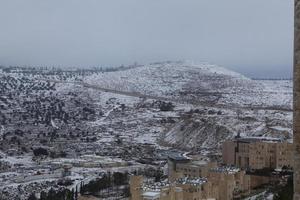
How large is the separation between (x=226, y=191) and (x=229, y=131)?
29.5 meters

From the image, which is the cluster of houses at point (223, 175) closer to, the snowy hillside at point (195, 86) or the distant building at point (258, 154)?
the distant building at point (258, 154)

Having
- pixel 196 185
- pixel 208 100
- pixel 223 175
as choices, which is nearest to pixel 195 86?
pixel 208 100

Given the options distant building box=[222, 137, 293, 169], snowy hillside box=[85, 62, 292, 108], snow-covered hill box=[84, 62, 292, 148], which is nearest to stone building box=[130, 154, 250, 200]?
distant building box=[222, 137, 293, 169]

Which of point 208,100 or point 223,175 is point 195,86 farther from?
point 223,175

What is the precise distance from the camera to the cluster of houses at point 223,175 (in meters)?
27.5

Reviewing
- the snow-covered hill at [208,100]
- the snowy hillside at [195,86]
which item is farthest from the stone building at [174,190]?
the snowy hillside at [195,86]

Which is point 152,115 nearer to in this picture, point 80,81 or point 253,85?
point 253,85

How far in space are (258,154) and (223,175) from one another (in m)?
7.78

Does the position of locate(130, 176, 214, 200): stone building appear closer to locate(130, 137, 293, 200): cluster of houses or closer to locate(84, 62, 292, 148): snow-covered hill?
locate(130, 137, 293, 200): cluster of houses

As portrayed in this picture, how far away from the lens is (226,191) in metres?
30.4

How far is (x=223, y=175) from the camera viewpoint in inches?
1209

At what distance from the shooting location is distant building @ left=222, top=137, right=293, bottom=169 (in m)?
36.5

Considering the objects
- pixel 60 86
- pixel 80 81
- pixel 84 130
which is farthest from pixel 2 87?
pixel 84 130

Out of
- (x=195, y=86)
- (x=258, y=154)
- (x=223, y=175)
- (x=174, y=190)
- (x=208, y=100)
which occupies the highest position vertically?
(x=195, y=86)
